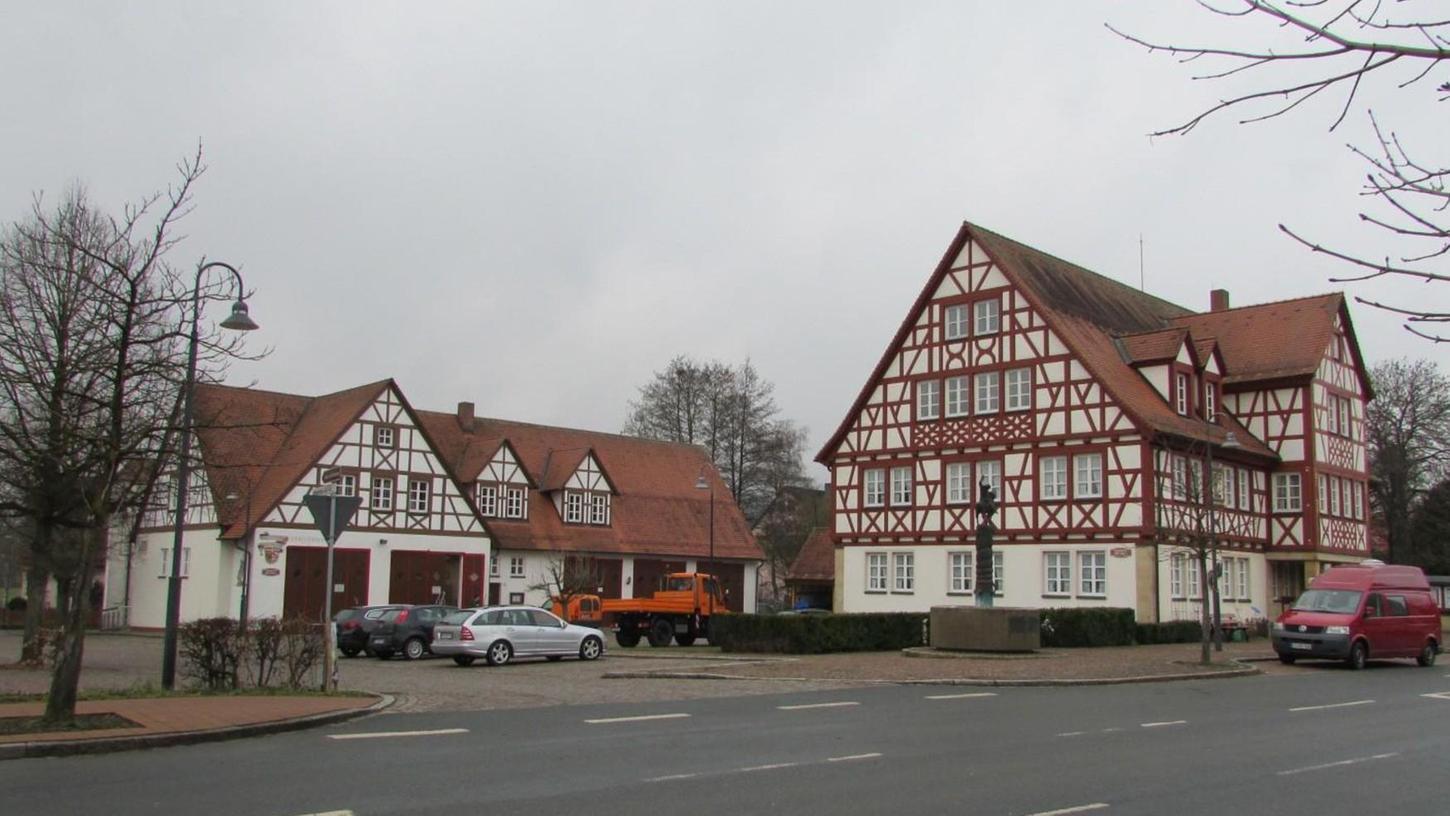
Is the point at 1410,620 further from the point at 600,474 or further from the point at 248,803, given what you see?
the point at 600,474

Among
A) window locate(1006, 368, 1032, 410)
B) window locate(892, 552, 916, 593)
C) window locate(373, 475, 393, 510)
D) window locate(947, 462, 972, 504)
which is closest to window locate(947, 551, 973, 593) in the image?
window locate(892, 552, 916, 593)

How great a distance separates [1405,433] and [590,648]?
46.7 m

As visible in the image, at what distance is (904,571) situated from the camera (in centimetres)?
4419

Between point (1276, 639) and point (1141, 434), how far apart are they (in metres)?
10.5

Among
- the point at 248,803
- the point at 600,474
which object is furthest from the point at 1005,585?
the point at 248,803

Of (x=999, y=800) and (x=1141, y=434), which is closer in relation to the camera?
(x=999, y=800)

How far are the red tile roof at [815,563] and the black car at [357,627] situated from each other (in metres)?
31.5

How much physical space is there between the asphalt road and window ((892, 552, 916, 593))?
25.5m

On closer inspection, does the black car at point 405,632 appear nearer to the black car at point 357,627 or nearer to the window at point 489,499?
the black car at point 357,627

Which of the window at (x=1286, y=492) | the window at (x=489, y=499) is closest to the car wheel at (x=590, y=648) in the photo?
the window at (x=489, y=499)

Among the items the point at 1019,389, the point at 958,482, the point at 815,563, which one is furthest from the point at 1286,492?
the point at 815,563

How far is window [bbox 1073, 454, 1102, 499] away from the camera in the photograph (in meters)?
39.3

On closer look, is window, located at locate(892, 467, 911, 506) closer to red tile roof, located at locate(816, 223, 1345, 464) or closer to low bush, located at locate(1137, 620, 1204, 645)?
red tile roof, located at locate(816, 223, 1345, 464)

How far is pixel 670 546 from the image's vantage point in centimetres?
5912
